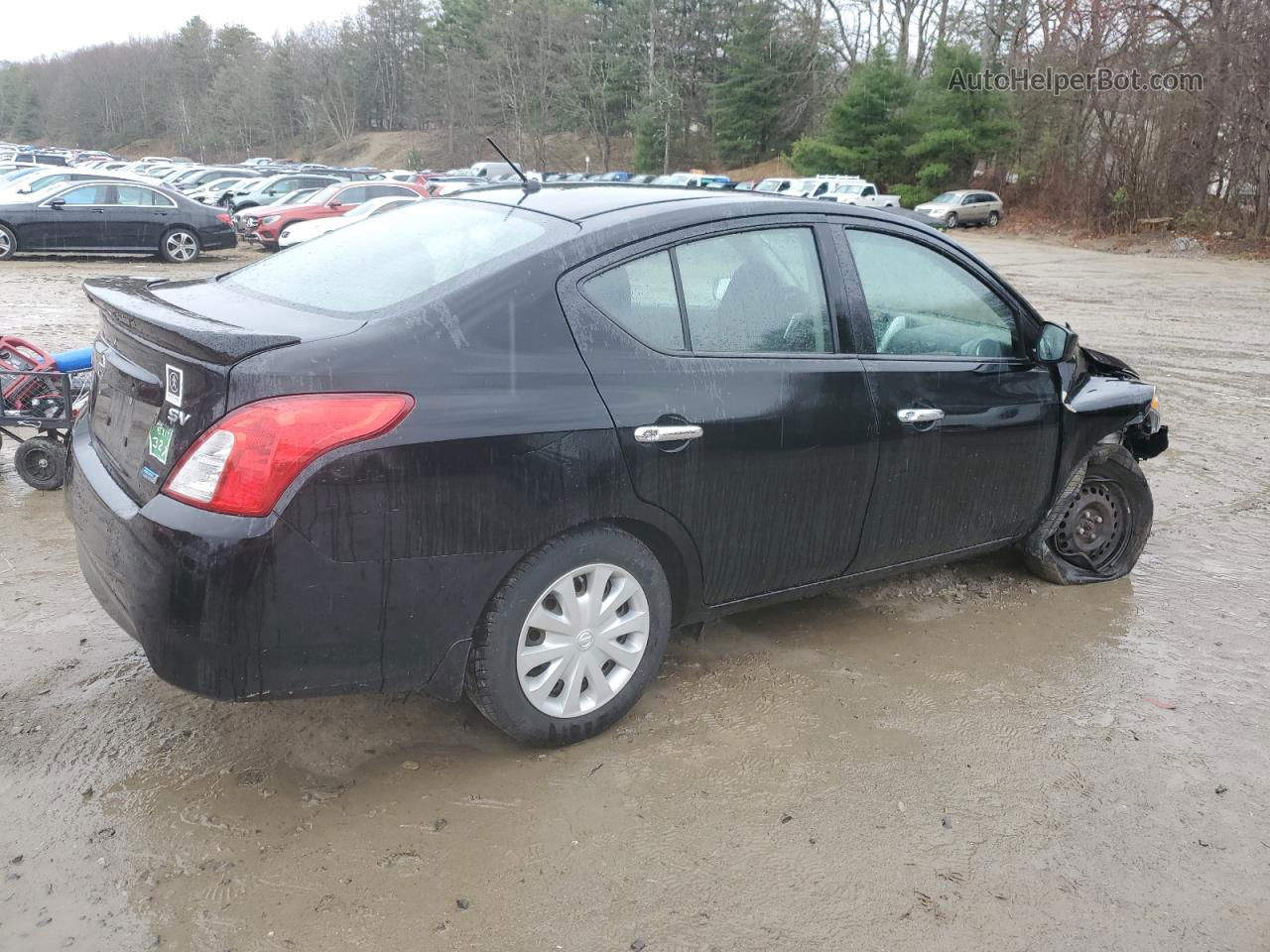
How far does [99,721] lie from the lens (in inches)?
126

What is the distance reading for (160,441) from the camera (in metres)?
2.67

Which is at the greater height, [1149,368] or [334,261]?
[334,261]

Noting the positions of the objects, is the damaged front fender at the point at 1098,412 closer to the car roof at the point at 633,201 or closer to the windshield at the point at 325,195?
the car roof at the point at 633,201

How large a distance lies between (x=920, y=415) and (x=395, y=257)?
1.90m

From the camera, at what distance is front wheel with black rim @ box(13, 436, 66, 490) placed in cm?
554

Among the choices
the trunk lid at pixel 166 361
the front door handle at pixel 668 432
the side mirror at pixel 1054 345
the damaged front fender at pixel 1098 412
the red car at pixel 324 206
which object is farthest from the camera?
the red car at pixel 324 206

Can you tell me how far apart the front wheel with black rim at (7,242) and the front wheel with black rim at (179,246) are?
2.30 meters

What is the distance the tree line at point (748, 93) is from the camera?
33.0 m

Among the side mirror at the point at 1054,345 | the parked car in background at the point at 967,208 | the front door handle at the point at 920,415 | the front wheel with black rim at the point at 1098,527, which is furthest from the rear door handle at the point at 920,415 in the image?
the parked car in background at the point at 967,208

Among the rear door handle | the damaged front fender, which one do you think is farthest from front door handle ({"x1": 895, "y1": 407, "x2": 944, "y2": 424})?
the damaged front fender

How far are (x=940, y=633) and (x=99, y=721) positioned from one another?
3.06 m

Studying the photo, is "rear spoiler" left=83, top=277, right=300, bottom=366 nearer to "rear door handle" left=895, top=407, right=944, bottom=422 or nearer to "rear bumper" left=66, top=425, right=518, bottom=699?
"rear bumper" left=66, top=425, right=518, bottom=699

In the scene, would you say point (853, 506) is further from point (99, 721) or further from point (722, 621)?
point (99, 721)

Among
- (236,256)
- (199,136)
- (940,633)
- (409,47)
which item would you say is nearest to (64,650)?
(940,633)
